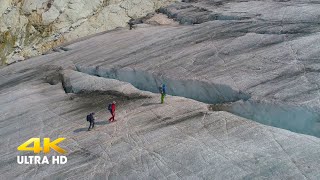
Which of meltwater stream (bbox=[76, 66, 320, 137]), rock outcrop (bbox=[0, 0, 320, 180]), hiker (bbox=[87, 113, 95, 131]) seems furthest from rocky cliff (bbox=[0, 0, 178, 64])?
hiker (bbox=[87, 113, 95, 131])

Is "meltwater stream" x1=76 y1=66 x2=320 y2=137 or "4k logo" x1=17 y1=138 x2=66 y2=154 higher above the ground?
"meltwater stream" x1=76 y1=66 x2=320 y2=137

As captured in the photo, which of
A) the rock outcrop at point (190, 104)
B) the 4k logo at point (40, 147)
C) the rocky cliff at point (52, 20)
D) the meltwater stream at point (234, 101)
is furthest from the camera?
the rocky cliff at point (52, 20)

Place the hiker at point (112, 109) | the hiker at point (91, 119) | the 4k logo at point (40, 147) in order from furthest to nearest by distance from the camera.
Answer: the hiker at point (112, 109) < the hiker at point (91, 119) < the 4k logo at point (40, 147)

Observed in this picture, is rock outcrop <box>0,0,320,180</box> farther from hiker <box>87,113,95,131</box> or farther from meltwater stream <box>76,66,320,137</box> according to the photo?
hiker <box>87,113,95,131</box>

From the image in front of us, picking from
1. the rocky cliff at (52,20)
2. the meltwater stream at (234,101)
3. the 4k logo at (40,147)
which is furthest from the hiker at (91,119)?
the rocky cliff at (52,20)

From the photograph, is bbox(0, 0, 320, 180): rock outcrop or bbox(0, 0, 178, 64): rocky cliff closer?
bbox(0, 0, 320, 180): rock outcrop

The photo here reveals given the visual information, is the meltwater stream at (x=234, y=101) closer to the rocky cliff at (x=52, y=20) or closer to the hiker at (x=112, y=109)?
the hiker at (x=112, y=109)

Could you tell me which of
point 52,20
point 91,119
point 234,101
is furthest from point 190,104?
point 52,20

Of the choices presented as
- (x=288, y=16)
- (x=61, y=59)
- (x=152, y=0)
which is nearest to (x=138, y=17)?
(x=152, y=0)
